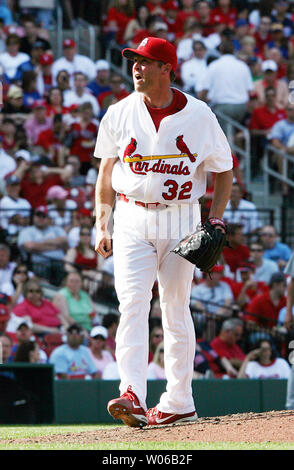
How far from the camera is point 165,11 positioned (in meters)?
19.1

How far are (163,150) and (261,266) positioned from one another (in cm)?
685

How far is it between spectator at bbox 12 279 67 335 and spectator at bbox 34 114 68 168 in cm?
311

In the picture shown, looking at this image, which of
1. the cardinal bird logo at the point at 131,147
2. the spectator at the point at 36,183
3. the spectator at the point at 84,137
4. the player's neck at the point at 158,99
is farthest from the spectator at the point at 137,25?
the cardinal bird logo at the point at 131,147

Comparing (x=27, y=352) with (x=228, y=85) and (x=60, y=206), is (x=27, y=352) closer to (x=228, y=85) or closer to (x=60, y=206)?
(x=60, y=206)

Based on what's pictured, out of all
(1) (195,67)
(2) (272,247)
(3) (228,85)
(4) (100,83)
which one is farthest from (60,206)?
(1) (195,67)

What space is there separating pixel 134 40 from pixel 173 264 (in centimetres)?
1203

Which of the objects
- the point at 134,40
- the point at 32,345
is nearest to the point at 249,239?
the point at 32,345

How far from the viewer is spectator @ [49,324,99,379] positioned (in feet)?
35.5

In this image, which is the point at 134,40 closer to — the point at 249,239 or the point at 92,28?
the point at 92,28

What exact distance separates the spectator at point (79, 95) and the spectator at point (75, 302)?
14.0 ft

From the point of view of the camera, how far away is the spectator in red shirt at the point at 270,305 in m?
12.0

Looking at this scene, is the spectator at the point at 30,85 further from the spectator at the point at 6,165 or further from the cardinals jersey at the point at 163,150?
the cardinals jersey at the point at 163,150

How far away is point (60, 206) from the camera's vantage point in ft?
43.0

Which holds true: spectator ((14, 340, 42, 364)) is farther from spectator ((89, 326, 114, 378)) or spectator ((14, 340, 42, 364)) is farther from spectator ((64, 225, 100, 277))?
spectator ((64, 225, 100, 277))
